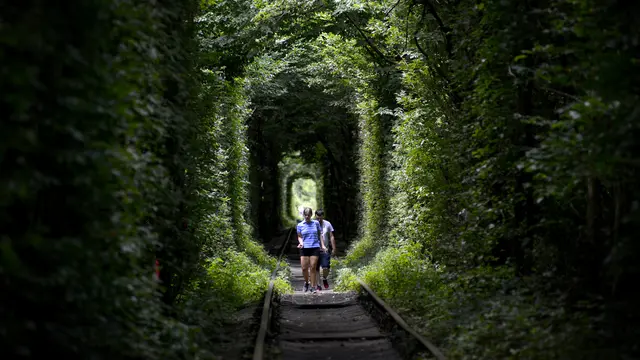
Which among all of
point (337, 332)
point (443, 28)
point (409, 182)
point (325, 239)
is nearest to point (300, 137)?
point (409, 182)

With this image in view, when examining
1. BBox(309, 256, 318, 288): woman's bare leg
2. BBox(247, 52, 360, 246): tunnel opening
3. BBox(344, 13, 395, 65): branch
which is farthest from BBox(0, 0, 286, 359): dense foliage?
BBox(247, 52, 360, 246): tunnel opening

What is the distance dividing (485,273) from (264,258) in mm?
15884

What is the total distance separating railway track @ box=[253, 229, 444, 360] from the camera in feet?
29.2

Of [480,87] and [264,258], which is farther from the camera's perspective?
[264,258]

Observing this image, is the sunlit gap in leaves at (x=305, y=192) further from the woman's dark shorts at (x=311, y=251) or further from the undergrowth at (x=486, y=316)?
the undergrowth at (x=486, y=316)

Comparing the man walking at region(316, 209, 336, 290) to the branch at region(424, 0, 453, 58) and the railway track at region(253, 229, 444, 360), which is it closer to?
the railway track at region(253, 229, 444, 360)

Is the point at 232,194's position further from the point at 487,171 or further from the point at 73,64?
the point at 73,64

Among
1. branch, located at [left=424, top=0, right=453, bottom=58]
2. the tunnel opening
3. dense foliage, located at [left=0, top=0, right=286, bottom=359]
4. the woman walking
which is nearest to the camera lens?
dense foliage, located at [left=0, top=0, right=286, bottom=359]

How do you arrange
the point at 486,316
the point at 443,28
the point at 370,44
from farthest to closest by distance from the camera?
the point at 370,44
the point at 443,28
the point at 486,316

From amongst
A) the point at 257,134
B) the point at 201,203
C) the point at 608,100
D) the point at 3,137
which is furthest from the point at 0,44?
the point at 257,134

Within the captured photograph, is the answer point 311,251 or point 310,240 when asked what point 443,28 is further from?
point 311,251

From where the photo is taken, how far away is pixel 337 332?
11070mm

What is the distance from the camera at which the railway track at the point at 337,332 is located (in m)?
8.91

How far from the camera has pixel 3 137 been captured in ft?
13.6
